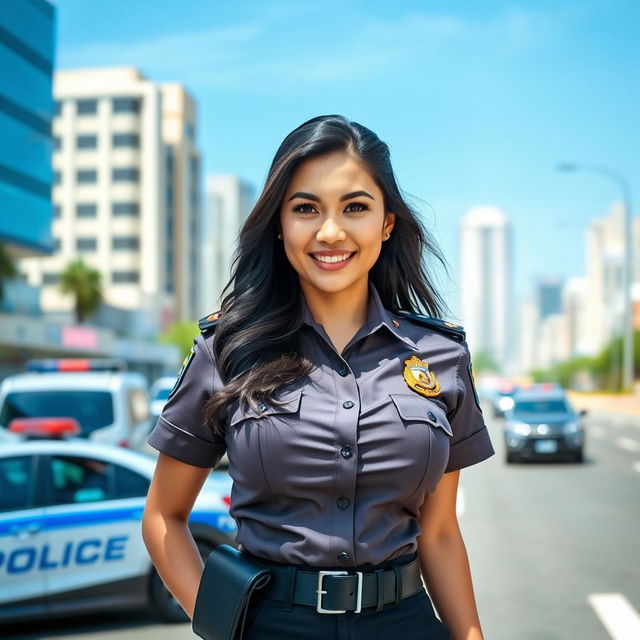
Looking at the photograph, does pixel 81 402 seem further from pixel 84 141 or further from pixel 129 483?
pixel 84 141

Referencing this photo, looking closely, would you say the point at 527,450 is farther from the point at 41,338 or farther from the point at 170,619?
the point at 41,338

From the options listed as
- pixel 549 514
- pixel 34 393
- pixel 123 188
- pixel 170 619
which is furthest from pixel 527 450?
pixel 123 188

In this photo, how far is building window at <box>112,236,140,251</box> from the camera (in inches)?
4016

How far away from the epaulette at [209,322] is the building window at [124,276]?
101 metres

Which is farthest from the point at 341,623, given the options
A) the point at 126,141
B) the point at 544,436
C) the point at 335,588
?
the point at 126,141

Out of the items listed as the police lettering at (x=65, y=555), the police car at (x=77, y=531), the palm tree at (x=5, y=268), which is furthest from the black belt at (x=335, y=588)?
the palm tree at (x=5, y=268)

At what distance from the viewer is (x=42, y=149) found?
169 ft

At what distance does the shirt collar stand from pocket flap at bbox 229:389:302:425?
0.72 feet

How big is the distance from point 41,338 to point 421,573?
50008 mm

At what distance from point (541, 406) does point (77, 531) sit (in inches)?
630

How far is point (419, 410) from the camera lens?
239cm

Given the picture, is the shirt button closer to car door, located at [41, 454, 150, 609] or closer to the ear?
the ear

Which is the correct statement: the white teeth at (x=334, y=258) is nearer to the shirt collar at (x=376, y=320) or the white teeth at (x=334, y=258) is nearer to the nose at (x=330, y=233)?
the nose at (x=330, y=233)

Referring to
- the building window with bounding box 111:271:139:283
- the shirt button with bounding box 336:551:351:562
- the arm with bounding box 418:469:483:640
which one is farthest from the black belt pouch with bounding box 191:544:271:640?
the building window with bounding box 111:271:139:283
